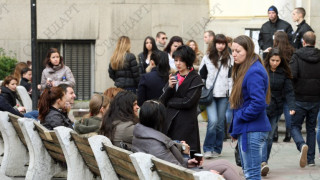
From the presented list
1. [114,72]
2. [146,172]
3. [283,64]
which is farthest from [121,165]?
[114,72]

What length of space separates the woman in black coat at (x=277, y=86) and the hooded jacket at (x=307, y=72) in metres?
0.32

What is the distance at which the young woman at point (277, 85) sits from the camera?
12.0 meters

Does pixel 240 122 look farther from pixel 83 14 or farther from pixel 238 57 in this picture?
pixel 83 14

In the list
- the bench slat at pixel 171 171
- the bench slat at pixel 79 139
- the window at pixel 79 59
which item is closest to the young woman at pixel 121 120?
the bench slat at pixel 79 139

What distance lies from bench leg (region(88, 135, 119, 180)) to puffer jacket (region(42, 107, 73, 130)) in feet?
8.17

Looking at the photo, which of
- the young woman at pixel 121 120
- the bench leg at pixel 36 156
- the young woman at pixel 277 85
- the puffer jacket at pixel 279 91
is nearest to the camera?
the young woman at pixel 121 120

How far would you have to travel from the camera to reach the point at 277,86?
12188mm

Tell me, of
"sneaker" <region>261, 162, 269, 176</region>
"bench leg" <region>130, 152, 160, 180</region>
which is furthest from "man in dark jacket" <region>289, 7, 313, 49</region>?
"bench leg" <region>130, 152, 160, 180</region>

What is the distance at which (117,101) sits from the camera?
9.39 meters

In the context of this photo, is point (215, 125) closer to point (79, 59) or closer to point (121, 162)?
point (121, 162)

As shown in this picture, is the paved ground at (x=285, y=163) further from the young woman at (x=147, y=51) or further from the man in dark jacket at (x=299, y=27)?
the man in dark jacket at (x=299, y=27)

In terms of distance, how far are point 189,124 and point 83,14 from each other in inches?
379

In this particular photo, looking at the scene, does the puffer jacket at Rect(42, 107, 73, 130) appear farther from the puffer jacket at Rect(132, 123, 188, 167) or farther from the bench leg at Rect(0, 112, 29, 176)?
the puffer jacket at Rect(132, 123, 188, 167)

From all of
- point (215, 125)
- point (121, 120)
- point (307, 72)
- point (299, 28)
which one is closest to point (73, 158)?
point (121, 120)
